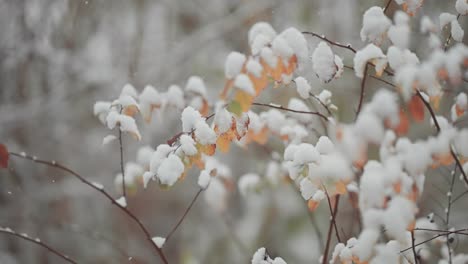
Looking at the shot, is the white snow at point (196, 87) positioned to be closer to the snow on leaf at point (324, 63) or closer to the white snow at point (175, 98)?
the white snow at point (175, 98)

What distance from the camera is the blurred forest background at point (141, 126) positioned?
3.80 m

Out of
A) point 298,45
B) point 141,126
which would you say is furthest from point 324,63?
point 141,126

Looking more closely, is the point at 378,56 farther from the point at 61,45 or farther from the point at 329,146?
the point at 61,45

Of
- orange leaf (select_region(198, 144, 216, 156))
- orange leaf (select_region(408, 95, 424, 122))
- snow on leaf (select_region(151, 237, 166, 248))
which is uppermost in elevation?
orange leaf (select_region(198, 144, 216, 156))

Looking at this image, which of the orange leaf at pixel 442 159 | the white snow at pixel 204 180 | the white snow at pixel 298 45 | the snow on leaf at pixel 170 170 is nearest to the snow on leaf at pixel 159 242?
the white snow at pixel 204 180

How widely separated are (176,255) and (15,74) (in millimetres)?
3271

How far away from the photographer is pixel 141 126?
5.27 m

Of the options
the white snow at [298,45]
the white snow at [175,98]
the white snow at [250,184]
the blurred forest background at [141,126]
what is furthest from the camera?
the blurred forest background at [141,126]

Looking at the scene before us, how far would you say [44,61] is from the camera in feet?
12.8

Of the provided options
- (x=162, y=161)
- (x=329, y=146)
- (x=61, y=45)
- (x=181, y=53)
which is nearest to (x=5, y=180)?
(x=61, y=45)

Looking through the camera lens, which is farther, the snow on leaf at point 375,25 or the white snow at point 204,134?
the white snow at point 204,134

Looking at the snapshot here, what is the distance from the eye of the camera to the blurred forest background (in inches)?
150

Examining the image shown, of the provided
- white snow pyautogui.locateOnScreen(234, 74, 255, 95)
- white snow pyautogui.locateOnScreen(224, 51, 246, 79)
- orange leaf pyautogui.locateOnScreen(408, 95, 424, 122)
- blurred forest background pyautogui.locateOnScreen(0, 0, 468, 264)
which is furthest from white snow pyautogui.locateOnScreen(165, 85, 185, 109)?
blurred forest background pyautogui.locateOnScreen(0, 0, 468, 264)

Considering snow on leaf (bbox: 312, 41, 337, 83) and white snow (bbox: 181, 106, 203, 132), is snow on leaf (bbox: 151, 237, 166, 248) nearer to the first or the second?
white snow (bbox: 181, 106, 203, 132)
